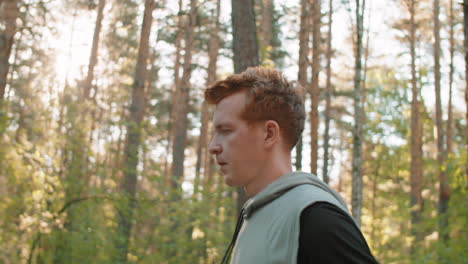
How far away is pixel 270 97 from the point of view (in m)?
1.85

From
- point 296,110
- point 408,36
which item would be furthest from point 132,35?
point 296,110

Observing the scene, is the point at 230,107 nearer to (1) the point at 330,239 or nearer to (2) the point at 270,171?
(2) the point at 270,171

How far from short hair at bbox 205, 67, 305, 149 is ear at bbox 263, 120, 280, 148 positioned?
2 cm

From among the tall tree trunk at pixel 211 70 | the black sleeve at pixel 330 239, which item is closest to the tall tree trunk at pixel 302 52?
the tall tree trunk at pixel 211 70

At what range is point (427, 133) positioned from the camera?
2609cm

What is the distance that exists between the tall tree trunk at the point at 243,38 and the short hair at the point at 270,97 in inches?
220

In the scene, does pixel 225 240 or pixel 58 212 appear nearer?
pixel 58 212

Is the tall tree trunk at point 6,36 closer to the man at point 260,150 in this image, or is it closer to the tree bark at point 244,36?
the tree bark at point 244,36

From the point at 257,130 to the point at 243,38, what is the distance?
6053 millimetres

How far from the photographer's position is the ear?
1.83 meters

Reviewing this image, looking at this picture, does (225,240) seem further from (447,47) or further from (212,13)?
(447,47)

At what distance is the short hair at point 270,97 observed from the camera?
1846mm

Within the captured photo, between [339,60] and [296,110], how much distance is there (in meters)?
26.2

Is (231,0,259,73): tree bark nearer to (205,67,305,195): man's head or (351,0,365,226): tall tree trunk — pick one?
(351,0,365,226): tall tree trunk
